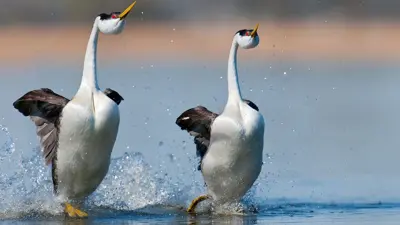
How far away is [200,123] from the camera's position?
15.9 m

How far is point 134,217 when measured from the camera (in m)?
14.9

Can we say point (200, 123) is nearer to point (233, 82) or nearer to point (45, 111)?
point (233, 82)

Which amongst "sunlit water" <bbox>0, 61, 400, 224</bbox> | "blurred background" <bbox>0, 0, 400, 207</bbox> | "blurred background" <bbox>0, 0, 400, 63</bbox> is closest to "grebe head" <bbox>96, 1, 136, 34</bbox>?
"sunlit water" <bbox>0, 61, 400, 224</bbox>

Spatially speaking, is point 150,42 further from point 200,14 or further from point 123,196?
point 123,196

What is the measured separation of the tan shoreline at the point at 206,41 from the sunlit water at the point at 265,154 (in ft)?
21.0

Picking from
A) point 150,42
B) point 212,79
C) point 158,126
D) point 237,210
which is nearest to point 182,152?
point 158,126

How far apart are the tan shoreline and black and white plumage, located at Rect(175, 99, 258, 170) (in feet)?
72.5

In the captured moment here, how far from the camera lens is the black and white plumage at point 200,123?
15852 mm

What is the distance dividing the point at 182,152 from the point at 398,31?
2277 cm

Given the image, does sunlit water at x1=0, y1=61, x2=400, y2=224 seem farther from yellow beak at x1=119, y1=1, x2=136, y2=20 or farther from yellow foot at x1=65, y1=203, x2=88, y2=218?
yellow beak at x1=119, y1=1, x2=136, y2=20

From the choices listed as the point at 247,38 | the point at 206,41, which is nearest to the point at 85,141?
the point at 247,38

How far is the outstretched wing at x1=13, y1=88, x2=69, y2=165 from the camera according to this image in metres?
15.4

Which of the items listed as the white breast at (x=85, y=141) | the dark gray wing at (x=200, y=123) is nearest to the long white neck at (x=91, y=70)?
the white breast at (x=85, y=141)

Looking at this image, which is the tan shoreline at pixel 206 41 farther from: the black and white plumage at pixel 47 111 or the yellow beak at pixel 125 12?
the yellow beak at pixel 125 12
